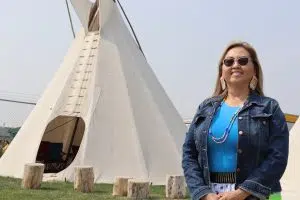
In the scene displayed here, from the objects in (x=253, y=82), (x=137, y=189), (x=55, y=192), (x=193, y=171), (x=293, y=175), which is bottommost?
(x=55, y=192)

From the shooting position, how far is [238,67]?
2590 mm

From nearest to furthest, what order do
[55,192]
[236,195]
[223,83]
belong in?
1. [236,195]
2. [223,83]
3. [55,192]

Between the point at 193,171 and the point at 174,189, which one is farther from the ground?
the point at 193,171

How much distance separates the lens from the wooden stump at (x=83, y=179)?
356 inches

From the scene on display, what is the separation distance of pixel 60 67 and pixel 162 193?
18.3 feet

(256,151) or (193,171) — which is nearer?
(256,151)

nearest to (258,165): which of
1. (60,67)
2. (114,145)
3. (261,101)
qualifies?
(261,101)

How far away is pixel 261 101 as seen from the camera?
2504 mm

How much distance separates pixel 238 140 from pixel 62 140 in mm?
13819

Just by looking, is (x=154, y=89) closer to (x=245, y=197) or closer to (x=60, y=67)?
(x=60, y=67)

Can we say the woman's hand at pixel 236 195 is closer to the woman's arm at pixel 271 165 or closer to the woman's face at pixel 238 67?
the woman's arm at pixel 271 165

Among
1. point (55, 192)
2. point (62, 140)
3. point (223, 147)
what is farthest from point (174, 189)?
point (62, 140)

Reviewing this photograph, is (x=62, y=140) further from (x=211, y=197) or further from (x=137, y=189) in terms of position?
(x=211, y=197)

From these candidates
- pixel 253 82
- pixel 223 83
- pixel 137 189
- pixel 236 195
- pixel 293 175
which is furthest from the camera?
pixel 137 189
